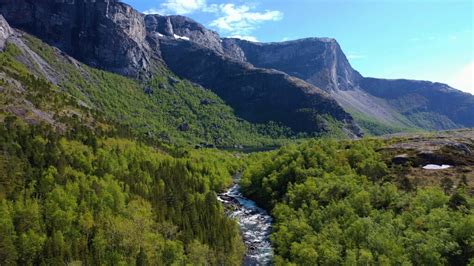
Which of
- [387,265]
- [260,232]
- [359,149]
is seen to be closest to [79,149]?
[260,232]

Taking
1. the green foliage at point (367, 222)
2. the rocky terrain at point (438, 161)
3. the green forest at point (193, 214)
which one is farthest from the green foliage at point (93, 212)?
the rocky terrain at point (438, 161)

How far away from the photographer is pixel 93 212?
13712cm

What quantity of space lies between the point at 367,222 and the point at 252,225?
52.3 m

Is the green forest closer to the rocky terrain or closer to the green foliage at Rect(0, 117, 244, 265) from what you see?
the green foliage at Rect(0, 117, 244, 265)

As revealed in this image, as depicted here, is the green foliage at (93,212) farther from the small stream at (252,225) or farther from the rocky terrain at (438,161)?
the rocky terrain at (438,161)

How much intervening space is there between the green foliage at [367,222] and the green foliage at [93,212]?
21.4m

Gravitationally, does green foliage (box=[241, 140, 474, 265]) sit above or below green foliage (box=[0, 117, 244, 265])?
above

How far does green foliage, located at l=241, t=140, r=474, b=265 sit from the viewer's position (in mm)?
96688

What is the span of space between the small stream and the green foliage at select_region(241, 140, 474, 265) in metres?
4.28

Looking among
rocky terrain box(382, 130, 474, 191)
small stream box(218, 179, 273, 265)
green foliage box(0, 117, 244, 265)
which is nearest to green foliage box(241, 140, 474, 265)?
small stream box(218, 179, 273, 265)

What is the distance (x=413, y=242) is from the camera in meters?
100

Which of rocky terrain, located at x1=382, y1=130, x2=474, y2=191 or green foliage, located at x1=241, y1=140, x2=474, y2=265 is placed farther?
rocky terrain, located at x1=382, y1=130, x2=474, y2=191

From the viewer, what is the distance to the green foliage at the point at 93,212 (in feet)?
380

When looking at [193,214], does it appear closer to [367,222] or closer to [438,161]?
[367,222]
